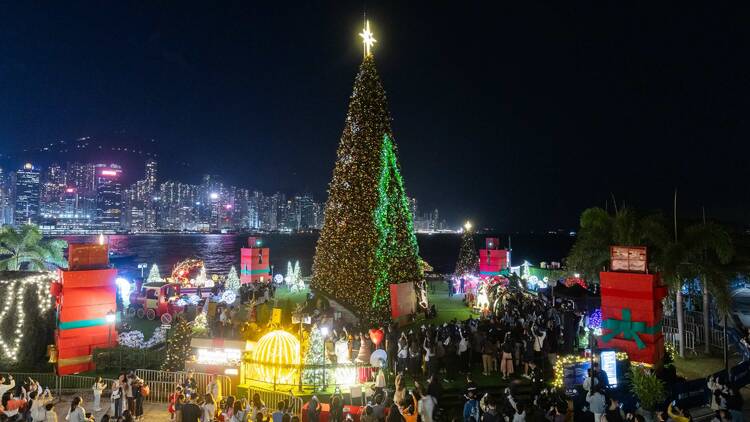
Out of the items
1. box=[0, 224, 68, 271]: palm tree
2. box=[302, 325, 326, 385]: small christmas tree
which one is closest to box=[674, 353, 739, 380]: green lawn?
box=[302, 325, 326, 385]: small christmas tree

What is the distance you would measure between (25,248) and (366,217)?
21.3 metres

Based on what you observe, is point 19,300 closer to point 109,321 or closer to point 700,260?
point 109,321

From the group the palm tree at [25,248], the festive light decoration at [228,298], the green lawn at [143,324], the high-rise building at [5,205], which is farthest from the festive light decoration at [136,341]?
the high-rise building at [5,205]

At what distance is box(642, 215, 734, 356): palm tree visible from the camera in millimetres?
16094

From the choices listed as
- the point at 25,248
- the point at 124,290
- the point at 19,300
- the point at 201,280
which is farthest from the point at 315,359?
the point at 25,248

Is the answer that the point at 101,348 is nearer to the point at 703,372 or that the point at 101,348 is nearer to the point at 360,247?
the point at 360,247

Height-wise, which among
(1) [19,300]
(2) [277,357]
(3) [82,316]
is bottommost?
(2) [277,357]

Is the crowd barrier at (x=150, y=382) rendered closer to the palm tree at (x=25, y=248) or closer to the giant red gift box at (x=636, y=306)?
the giant red gift box at (x=636, y=306)

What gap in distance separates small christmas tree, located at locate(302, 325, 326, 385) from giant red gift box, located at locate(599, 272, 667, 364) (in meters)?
8.60

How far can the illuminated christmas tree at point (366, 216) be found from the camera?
20938 mm

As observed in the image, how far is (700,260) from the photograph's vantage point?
1672 cm

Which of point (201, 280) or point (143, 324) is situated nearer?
point (143, 324)

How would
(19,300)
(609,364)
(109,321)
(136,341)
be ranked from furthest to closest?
(136,341)
(109,321)
(19,300)
(609,364)

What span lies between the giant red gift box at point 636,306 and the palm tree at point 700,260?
3.01m
